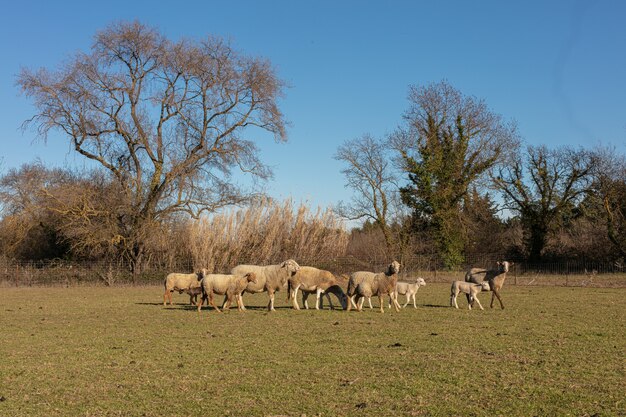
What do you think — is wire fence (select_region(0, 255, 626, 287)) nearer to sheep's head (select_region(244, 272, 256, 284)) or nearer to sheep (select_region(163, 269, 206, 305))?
sheep (select_region(163, 269, 206, 305))

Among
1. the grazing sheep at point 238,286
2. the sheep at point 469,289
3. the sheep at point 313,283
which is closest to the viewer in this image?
the grazing sheep at point 238,286

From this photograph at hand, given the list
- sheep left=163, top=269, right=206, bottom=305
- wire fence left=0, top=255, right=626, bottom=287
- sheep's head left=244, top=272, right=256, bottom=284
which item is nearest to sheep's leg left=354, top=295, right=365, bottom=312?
sheep's head left=244, top=272, right=256, bottom=284

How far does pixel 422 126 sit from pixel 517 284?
1767 cm

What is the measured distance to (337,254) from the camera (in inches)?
1720

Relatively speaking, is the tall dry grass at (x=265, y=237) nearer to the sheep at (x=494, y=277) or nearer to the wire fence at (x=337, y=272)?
the wire fence at (x=337, y=272)

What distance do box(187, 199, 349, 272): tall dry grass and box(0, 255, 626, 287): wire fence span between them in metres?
1.00

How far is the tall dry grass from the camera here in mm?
40062

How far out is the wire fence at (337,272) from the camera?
1387 inches

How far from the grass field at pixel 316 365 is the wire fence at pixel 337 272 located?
19235 mm

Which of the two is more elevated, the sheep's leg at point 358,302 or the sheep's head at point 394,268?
the sheep's head at point 394,268

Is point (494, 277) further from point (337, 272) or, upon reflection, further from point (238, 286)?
point (337, 272)

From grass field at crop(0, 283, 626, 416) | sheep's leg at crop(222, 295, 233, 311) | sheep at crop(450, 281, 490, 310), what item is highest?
sheep at crop(450, 281, 490, 310)

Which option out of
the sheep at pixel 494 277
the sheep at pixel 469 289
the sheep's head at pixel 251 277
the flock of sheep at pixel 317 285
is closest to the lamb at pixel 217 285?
the flock of sheep at pixel 317 285

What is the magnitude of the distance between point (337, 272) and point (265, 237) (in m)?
5.64
